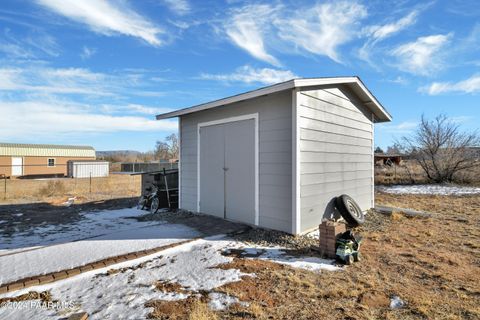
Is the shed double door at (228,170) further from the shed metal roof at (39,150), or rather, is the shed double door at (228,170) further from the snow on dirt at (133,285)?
the shed metal roof at (39,150)

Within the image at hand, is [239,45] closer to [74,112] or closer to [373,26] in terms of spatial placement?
[373,26]

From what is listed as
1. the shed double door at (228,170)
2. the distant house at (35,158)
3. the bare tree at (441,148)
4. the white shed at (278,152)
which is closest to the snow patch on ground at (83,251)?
the shed double door at (228,170)

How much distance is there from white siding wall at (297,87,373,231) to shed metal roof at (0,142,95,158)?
33400 millimetres

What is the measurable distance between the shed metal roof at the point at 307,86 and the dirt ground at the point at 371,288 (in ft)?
8.81

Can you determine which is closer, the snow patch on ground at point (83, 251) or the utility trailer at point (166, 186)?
the snow patch on ground at point (83, 251)

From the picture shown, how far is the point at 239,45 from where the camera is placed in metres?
8.11

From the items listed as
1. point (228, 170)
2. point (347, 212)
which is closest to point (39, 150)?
point (228, 170)

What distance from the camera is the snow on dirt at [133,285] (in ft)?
7.63

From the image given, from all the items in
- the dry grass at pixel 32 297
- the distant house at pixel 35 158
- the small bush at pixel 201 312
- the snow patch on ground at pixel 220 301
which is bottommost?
the snow patch on ground at pixel 220 301

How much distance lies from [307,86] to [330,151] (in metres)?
1.48

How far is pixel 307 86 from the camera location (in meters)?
4.72

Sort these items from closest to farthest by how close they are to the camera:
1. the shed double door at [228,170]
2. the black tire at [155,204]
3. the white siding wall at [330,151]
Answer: the white siding wall at [330,151]
the shed double door at [228,170]
the black tire at [155,204]

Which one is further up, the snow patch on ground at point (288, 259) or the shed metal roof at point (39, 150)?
the shed metal roof at point (39, 150)

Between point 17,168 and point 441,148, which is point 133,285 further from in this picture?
point 17,168
